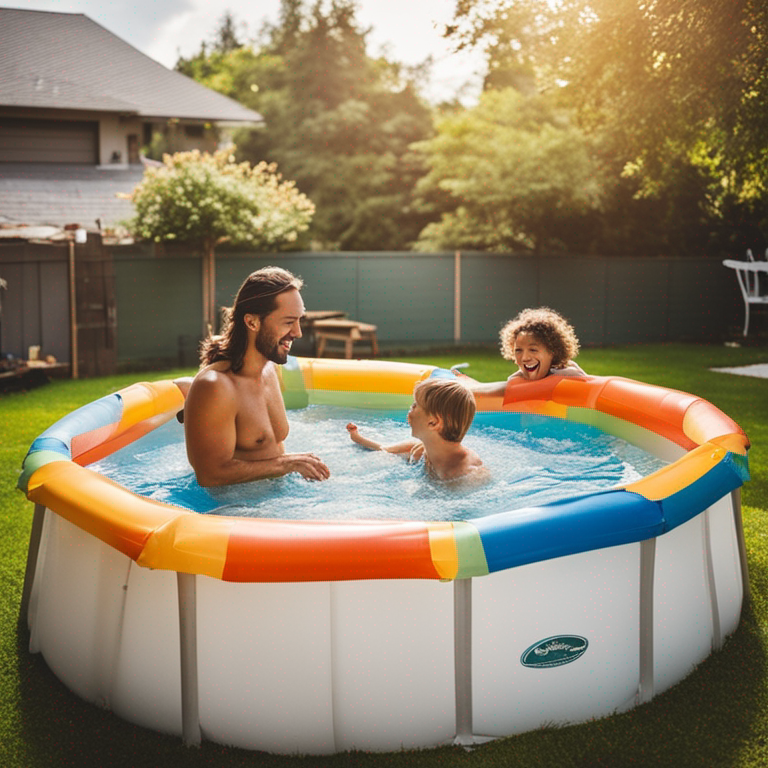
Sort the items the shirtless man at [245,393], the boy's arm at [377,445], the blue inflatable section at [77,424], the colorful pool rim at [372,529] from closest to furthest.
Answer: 1. the colorful pool rim at [372,529]
2. the blue inflatable section at [77,424]
3. the shirtless man at [245,393]
4. the boy's arm at [377,445]

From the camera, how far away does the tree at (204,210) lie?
11.2 meters

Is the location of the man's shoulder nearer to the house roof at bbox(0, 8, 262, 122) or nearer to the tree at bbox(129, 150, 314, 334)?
the tree at bbox(129, 150, 314, 334)

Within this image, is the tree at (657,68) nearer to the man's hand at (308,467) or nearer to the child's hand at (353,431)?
the child's hand at (353,431)

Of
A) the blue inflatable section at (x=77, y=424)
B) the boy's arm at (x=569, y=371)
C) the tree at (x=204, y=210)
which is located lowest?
the blue inflatable section at (x=77, y=424)

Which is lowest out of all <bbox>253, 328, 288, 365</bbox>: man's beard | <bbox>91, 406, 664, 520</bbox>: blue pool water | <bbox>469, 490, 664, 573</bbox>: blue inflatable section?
<bbox>91, 406, 664, 520</bbox>: blue pool water

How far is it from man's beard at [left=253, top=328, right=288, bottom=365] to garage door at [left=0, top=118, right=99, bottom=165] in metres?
14.0

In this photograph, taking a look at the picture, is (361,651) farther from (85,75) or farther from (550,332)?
(85,75)

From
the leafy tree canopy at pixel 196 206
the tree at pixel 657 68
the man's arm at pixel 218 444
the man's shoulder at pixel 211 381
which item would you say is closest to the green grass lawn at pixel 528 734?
the man's arm at pixel 218 444

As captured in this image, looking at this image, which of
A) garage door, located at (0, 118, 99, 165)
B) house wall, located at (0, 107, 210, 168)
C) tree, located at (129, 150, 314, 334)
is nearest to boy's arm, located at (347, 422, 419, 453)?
tree, located at (129, 150, 314, 334)

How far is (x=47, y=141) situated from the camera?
1608 centimetres

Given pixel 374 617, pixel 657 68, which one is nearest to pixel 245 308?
pixel 374 617

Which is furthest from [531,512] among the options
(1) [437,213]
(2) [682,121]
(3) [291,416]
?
(1) [437,213]

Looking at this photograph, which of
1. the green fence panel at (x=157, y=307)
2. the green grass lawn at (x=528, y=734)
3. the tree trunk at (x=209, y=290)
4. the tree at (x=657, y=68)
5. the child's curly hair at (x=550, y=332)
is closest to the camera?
the green grass lawn at (x=528, y=734)

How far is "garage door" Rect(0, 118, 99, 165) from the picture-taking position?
51.5 ft
